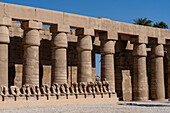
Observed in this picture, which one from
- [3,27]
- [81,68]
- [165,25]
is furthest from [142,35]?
[165,25]

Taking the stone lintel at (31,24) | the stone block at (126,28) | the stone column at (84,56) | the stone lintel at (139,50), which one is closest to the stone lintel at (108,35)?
the stone block at (126,28)

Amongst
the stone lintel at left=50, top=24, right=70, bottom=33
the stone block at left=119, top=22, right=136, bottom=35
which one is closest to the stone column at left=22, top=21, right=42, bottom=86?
the stone lintel at left=50, top=24, right=70, bottom=33

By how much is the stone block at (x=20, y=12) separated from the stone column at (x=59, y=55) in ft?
6.91

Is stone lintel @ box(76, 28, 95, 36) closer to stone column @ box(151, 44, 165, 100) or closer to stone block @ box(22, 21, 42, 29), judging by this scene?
stone block @ box(22, 21, 42, 29)

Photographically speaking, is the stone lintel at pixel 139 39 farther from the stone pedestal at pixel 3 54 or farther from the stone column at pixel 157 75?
the stone pedestal at pixel 3 54

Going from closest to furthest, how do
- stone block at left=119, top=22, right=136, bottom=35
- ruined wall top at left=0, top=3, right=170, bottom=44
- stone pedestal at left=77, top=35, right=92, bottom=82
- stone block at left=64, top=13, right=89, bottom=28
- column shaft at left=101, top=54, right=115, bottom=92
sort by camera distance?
ruined wall top at left=0, top=3, right=170, bottom=44 < stone block at left=64, top=13, right=89, bottom=28 < stone pedestal at left=77, top=35, right=92, bottom=82 < column shaft at left=101, top=54, right=115, bottom=92 < stone block at left=119, top=22, right=136, bottom=35

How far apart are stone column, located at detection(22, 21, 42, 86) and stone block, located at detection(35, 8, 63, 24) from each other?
1.96 ft

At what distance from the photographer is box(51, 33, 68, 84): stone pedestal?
22.2 meters

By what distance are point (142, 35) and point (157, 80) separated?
13.3ft

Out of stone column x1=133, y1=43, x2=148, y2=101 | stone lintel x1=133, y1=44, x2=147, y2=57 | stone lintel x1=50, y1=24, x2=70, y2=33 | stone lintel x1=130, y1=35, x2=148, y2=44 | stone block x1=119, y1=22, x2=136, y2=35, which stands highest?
stone block x1=119, y1=22, x2=136, y2=35

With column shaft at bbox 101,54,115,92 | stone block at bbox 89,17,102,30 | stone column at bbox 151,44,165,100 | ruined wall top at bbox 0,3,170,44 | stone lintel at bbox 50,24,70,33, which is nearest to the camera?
ruined wall top at bbox 0,3,170,44

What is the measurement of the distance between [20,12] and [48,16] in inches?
79.3

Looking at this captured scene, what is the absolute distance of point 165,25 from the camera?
155 ft

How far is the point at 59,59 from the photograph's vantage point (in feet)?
73.5
